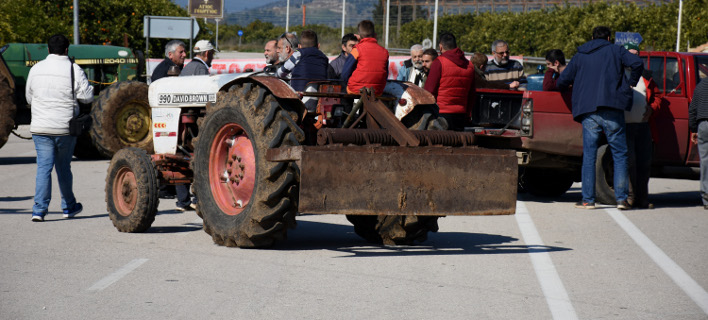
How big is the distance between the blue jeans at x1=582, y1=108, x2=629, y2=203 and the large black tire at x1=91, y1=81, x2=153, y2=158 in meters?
8.74

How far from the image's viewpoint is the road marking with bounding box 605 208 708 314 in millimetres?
7039

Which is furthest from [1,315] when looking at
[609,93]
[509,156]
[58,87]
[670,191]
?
[670,191]

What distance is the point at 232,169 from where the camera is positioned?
29.1 ft

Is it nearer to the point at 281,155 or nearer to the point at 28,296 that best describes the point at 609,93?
the point at 281,155

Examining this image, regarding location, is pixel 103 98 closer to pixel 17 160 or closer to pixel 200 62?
pixel 17 160

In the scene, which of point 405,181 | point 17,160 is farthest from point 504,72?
point 17,160

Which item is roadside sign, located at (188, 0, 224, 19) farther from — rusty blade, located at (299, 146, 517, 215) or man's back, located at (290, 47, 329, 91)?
rusty blade, located at (299, 146, 517, 215)

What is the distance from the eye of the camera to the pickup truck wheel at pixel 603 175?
42.1ft

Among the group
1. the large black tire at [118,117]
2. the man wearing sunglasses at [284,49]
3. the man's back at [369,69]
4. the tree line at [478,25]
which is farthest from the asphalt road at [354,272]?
the tree line at [478,25]

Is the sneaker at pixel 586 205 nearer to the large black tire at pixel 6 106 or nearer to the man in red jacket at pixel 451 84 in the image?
the man in red jacket at pixel 451 84

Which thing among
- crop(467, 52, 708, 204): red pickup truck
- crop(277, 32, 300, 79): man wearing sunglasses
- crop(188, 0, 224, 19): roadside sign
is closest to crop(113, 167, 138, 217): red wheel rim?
crop(277, 32, 300, 79): man wearing sunglasses

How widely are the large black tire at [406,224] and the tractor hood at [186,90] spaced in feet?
5.86

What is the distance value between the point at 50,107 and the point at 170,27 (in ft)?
74.2

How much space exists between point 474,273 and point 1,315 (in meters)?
3.48
